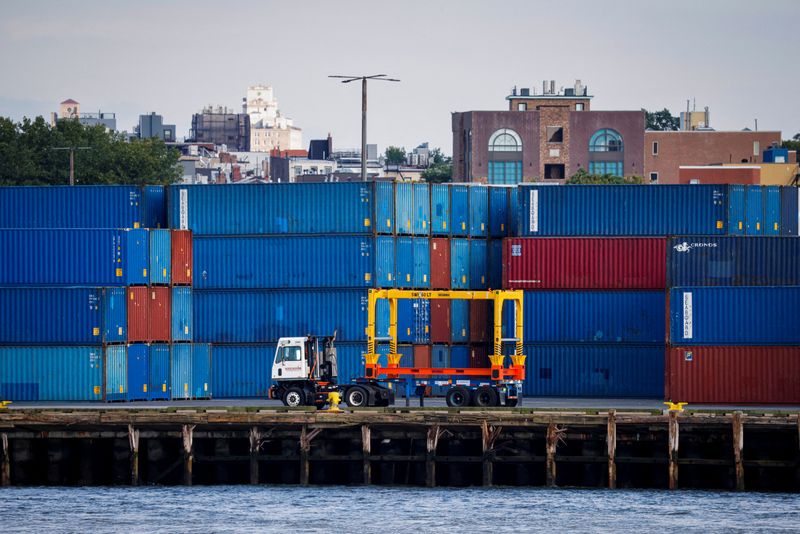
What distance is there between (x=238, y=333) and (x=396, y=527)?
2113cm

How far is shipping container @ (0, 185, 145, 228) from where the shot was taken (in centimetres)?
7200

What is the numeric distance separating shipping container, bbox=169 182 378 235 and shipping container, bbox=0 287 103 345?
6235 millimetres

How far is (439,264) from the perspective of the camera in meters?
70.6

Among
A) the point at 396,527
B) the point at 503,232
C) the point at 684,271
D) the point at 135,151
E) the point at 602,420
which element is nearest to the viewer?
the point at 396,527

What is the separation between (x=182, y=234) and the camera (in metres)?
69.6

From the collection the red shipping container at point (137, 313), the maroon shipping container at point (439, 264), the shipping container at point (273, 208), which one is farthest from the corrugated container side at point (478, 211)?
the red shipping container at point (137, 313)

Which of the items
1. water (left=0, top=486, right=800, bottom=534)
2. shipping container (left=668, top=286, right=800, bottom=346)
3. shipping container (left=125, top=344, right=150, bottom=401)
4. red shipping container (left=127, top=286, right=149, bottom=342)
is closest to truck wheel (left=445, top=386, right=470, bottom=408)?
water (left=0, top=486, right=800, bottom=534)

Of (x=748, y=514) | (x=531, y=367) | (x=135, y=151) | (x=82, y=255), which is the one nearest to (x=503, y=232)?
(x=531, y=367)

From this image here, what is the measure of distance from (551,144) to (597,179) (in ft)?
50.0

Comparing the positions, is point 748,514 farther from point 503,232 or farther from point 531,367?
point 503,232

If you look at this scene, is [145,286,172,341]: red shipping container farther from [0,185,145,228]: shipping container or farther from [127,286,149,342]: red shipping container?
[0,185,145,228]: shipping container

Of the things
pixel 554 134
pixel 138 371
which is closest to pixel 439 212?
pixel 138 371

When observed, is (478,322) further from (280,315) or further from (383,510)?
(383,510)

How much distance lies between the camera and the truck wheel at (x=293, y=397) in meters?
62.9
